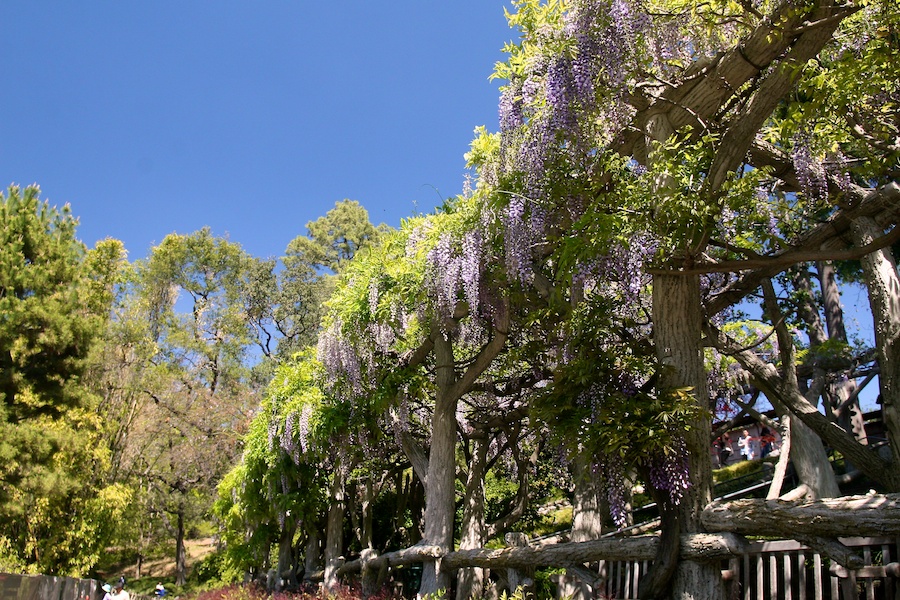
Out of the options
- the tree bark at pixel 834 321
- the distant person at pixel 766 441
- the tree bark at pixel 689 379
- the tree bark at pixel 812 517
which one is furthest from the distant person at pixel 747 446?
the tree bark at pixel 812 517

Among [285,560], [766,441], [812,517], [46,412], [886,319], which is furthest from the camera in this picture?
[46,412]

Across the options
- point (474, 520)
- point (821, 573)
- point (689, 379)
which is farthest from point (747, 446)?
point (689, 379)

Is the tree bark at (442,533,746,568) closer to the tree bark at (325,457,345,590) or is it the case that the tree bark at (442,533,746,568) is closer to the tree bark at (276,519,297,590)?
the tree bark at (325,457,345,590)

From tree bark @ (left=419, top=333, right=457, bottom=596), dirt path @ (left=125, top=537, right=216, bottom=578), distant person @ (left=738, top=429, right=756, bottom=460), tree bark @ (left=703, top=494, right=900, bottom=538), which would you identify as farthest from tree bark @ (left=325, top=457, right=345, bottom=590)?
dirt path @ (left=125, top=537, right=216, bottom=578)

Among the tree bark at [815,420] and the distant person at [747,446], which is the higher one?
the distant person at [747,446]

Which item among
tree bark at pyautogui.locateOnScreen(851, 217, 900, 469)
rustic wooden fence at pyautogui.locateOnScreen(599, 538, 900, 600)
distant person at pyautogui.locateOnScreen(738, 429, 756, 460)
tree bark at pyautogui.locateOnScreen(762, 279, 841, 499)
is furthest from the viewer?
distant person at pyautogui.locateOnScreen(738, 429, 756, 460)

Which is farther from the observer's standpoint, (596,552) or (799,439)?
(799,439)

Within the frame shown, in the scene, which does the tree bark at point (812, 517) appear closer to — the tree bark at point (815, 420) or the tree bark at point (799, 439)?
the tree bark at point (815, 420)

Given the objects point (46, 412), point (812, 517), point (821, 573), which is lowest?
point (821, 573)

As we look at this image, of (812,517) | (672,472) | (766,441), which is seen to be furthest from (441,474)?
(766,441)

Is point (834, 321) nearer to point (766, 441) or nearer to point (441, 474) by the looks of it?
point (766, 441)

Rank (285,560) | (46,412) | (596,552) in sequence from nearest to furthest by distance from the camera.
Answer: (596,552), (285,560), (46,412)

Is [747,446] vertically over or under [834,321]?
under

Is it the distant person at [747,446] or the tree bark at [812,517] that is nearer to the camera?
the tree bark at [812,517]
